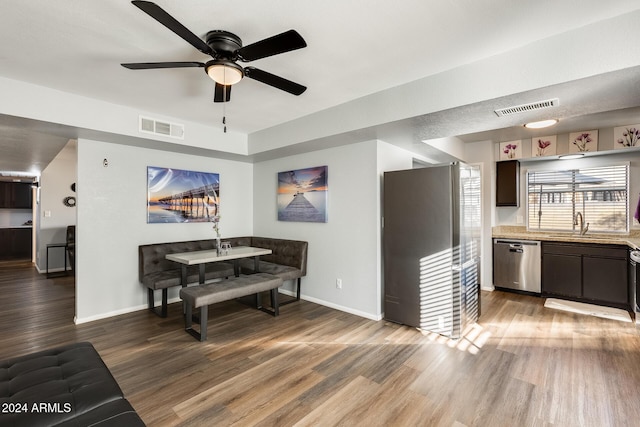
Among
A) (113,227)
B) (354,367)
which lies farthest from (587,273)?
(113,227)

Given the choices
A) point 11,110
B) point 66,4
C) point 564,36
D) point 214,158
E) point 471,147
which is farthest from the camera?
point 471,147

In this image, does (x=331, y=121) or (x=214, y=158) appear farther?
(x=214, y=158)

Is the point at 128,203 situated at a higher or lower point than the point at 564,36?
lower

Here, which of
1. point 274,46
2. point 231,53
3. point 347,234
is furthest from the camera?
point 347,234

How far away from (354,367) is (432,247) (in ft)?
4.92

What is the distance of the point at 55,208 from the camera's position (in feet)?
22.3

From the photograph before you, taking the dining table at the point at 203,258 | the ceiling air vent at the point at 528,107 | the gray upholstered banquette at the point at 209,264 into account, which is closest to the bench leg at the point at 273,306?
the gray upholstered banquette at the point at 209,264

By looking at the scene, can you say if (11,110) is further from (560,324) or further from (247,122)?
(560,324)

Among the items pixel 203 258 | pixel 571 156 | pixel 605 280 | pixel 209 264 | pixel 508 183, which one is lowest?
pixel 605 280

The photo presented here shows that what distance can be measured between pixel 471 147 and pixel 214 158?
14.7 ft

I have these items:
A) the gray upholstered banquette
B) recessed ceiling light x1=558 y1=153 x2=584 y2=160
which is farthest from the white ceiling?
recessed ceiling light x1=558 y1=153 x2=584 y2=160

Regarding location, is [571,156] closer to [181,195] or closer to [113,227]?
[181,195]

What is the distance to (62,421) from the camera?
1.28 meters

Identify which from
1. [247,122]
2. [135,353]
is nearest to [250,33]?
[247,122]
